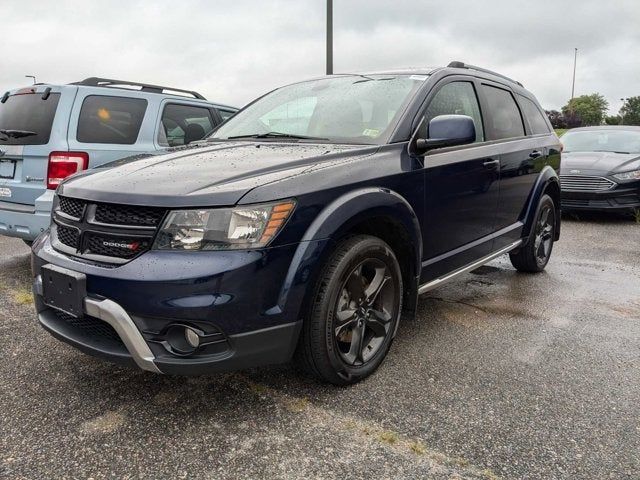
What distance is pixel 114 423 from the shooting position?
230 cm

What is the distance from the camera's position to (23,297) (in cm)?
407

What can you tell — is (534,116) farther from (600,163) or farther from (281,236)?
(600,163)

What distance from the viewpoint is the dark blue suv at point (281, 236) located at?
2123 millimetres

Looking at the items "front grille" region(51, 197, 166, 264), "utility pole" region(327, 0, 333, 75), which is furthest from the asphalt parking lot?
"utility pole" region(327, 0, 333, 75)

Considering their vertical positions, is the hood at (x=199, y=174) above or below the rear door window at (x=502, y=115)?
below

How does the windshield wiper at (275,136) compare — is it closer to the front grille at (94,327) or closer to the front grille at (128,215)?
the front grille at (128,215)

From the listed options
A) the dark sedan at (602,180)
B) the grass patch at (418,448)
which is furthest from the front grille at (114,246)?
the dark sedan at (602,180)

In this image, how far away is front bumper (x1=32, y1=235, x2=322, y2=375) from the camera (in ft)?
6.79

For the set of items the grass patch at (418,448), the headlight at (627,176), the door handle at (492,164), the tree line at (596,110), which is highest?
the tree line at (596,110)

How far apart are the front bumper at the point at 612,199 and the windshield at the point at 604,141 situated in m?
1.19

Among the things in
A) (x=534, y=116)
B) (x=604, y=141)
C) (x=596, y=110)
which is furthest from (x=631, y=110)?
(x=534, y=116)

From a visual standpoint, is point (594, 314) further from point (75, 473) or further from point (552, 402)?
point (75, 473)

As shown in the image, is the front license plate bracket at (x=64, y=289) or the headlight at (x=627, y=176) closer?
the front license plate bracket at (x=64, y=289)

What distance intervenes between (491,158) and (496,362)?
1.50 m
